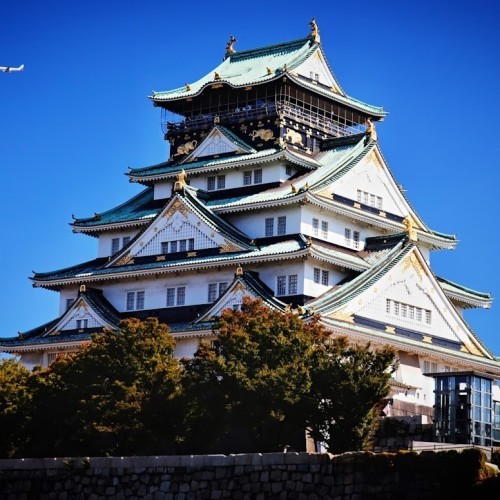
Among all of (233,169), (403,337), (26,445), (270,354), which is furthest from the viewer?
(233,169)

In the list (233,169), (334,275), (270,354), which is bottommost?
(270,354)

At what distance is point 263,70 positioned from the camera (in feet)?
311

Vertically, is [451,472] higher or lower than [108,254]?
lower

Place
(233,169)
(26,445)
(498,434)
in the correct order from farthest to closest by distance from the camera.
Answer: (233,169) → (26,445) → (498,434)

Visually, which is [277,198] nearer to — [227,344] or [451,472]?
[227,344]

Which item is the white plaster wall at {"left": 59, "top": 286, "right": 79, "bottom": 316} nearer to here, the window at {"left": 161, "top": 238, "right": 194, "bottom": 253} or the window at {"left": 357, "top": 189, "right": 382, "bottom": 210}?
the window at {"left": 161, "top": 238, "right": 194, "bottom": 253}

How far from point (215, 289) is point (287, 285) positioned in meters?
4.36

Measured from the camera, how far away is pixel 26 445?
7025 cm

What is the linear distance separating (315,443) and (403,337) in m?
15.6

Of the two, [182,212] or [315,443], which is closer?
[315,443]

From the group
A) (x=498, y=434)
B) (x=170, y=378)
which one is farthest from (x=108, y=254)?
(x=498, y=434)

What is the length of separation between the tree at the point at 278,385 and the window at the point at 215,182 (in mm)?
23370

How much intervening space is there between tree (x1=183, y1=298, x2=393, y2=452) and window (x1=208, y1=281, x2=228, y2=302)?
15639 millimetres

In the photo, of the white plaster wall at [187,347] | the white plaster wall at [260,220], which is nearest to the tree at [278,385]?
the white plaster wall at [187,347]
